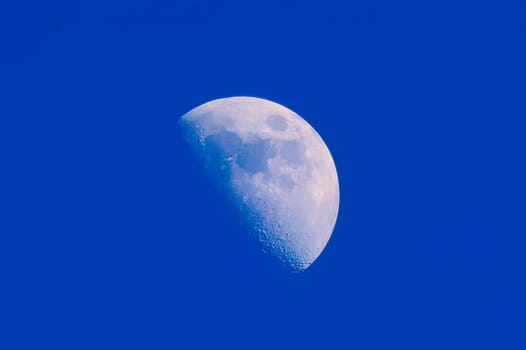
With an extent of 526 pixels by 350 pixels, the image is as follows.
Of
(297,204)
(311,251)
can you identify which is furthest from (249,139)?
(311,251)

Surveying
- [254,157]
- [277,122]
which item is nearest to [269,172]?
[254,157]

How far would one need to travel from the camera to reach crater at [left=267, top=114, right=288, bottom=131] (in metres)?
A: 11.6

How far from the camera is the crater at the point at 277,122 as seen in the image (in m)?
11.6

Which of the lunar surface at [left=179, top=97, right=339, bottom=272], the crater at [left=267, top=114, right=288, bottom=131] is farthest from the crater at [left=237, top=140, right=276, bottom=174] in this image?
the crater at [left=267, top=114, right=288, bottom=131]

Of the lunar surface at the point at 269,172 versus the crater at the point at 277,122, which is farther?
the crater at the point at 277,122

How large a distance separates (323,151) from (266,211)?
1958mm

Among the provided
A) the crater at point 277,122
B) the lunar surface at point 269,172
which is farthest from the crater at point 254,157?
the crater at point 277,122

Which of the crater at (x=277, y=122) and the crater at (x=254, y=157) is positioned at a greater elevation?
the crater at (x=277, y=122)

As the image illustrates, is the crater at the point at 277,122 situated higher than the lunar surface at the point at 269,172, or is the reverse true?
the crater at the point at 277,122

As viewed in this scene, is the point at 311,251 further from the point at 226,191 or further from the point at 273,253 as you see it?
the point at 226,191

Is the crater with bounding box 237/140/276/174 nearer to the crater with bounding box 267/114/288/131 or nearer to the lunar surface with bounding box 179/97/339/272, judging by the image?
the lunar surface with bounding box 179/97/339/272

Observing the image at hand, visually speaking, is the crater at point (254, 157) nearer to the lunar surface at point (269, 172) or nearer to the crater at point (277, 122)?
the lunar surface at point (269, 172)

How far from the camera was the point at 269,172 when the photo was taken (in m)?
10.9

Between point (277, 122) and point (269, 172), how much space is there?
1210 mm
